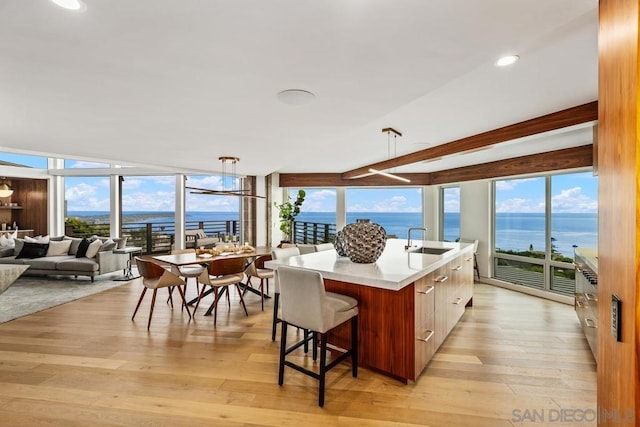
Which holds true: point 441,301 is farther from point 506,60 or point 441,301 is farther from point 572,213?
point 572,213

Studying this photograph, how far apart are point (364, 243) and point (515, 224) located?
4.41m

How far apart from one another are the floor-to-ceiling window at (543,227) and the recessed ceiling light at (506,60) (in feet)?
12.1

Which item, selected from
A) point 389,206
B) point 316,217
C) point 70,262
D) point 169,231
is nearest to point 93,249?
point 70,262

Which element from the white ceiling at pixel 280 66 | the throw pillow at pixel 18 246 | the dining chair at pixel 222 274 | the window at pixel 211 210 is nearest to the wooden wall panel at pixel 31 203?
the throw pillow at pixel 18 246

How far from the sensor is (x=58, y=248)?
6398 mm

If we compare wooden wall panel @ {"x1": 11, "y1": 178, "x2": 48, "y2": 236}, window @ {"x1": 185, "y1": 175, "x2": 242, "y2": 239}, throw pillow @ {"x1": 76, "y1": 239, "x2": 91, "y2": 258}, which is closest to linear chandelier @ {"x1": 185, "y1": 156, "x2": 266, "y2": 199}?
window @ {"x1": 185, "y1": 175, "x2": 242, "y2": 239}

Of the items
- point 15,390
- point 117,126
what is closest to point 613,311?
point 15,390

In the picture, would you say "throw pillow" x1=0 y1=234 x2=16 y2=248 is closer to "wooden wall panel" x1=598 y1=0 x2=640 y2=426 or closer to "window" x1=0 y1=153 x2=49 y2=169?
"window" x1=0 y1=153 x2=49 y2=169

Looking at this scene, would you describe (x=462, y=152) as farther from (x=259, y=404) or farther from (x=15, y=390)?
(x=15, y=390)

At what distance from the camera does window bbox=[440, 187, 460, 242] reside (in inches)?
268

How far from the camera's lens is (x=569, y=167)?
455 centimetres

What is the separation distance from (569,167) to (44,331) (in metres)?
7.08

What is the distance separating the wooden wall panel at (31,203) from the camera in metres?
8.52

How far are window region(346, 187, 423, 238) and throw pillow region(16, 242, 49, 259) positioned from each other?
6553 millimetres
